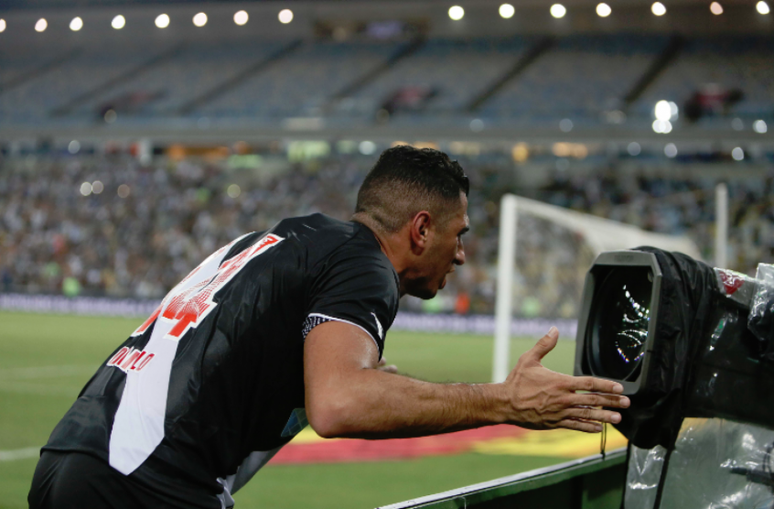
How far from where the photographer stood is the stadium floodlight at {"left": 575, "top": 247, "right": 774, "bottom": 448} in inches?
90.7

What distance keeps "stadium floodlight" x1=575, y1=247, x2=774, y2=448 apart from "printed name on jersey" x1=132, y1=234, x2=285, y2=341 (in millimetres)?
1059

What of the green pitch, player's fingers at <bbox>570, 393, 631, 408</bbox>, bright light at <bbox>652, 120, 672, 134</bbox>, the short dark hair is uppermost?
bright light at <bbox>652, 120, 672, 134</bbox>

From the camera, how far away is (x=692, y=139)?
2681cm

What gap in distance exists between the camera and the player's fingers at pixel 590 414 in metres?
2.04

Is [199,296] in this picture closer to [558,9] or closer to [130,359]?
[130,359]

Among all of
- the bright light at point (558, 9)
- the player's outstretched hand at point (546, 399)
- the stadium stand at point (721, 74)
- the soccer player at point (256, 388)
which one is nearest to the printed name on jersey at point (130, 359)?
the soccer player at point (256, 388)

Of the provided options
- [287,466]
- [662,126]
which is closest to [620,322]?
[287,466]

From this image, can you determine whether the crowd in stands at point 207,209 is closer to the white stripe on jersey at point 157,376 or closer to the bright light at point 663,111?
the bright light at point 663,111

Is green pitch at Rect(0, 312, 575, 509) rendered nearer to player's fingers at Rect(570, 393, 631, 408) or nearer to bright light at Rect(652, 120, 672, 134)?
player's fingers at Rect(570, 393, 631, 408)

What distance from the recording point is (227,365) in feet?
6.71

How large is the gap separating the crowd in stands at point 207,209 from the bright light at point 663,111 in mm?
1984

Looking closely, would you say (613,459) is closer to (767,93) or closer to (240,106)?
(767,93)

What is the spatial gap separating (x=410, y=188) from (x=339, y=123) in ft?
94.8

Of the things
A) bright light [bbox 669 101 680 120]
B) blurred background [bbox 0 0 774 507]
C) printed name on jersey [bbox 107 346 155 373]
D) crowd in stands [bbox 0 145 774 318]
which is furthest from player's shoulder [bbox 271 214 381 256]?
bright light [bbox 669 101 680 120]
